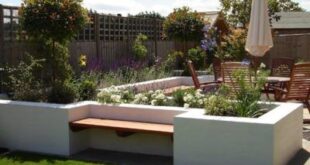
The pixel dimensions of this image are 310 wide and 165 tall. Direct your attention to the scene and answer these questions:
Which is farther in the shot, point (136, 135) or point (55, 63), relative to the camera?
point (55, 63)

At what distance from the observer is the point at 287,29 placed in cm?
3362

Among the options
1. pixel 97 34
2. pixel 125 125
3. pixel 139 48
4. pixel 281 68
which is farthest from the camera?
pixel 139 48

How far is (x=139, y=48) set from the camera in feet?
44.9

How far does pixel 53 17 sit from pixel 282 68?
520 cm

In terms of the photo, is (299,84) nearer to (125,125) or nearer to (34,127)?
(125,125)

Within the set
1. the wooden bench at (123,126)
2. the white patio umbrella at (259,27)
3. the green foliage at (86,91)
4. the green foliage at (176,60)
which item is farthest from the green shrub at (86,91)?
the green foliage at (176,60)

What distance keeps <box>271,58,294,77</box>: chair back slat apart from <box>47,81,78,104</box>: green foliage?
16.0 ft

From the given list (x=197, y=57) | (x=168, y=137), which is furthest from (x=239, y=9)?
(x=168, y=137)

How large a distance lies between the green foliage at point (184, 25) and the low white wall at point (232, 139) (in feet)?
28.1

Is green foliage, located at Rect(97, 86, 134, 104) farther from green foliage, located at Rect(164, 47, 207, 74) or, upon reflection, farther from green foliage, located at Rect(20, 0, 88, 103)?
green foliage, located at Rect(164, 47, 207, 74)

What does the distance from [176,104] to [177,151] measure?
1.43 m

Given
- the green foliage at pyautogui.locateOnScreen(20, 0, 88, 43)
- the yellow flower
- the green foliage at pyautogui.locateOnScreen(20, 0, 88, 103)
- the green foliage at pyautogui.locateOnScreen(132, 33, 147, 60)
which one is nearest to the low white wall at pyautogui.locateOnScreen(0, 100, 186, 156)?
the green foliage at pyautogui.locateOnScreen(20, 0, 88, 103)

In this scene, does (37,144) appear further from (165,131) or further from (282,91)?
(282,91)

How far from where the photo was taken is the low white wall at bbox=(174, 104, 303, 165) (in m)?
5.23
